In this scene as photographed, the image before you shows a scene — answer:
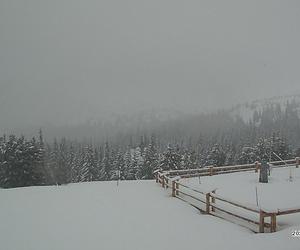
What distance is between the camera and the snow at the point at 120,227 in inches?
341

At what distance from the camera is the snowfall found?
343 inches

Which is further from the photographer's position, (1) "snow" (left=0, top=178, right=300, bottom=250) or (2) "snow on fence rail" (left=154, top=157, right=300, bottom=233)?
(2) "snow on fence rail" (left=154, top=157, right=300, bottom=233)

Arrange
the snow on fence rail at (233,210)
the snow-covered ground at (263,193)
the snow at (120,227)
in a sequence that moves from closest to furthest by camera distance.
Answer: the snow at (120,227) < the snow on fence rail at (233,210) < the snow-covered ground at (263,193)

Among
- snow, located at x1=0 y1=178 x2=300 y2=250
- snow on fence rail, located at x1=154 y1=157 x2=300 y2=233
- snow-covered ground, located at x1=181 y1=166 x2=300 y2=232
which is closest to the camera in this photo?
snow, located at x1=0 y1=178 x2=300 y2=250

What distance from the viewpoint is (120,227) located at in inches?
408

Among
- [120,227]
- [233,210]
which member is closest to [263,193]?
[233,210]

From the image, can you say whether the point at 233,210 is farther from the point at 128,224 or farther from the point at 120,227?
the point at 120,227

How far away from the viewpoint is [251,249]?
8008 millimetres

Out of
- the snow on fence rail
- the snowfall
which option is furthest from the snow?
the snow on fence rail

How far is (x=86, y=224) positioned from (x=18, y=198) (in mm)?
7196

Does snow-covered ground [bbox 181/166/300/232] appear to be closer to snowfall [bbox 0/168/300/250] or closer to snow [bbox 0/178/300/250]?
snowfall [bbox 0/168/300/250]

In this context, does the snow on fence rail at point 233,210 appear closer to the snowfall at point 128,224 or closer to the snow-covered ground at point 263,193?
the snow-covered ground at point 263,193

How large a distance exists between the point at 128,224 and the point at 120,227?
426mm

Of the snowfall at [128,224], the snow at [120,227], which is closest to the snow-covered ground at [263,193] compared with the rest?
the snowfall at [128,224]
